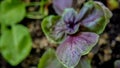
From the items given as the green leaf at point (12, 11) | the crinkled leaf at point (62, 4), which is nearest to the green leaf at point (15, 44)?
the green leaf at point (12, 11)

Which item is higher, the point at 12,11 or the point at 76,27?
the point at 76,27

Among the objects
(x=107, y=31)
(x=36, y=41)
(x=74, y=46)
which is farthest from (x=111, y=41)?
(x=74, y=46)

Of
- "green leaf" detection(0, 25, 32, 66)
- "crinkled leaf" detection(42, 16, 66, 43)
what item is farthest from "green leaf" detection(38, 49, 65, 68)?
"green leaf" detection(0, 25, 32, 66)

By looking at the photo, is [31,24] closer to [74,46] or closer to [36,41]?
[36,41]

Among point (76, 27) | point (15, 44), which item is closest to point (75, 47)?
point (76, 27)

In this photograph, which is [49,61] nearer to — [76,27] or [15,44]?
[76,27]
